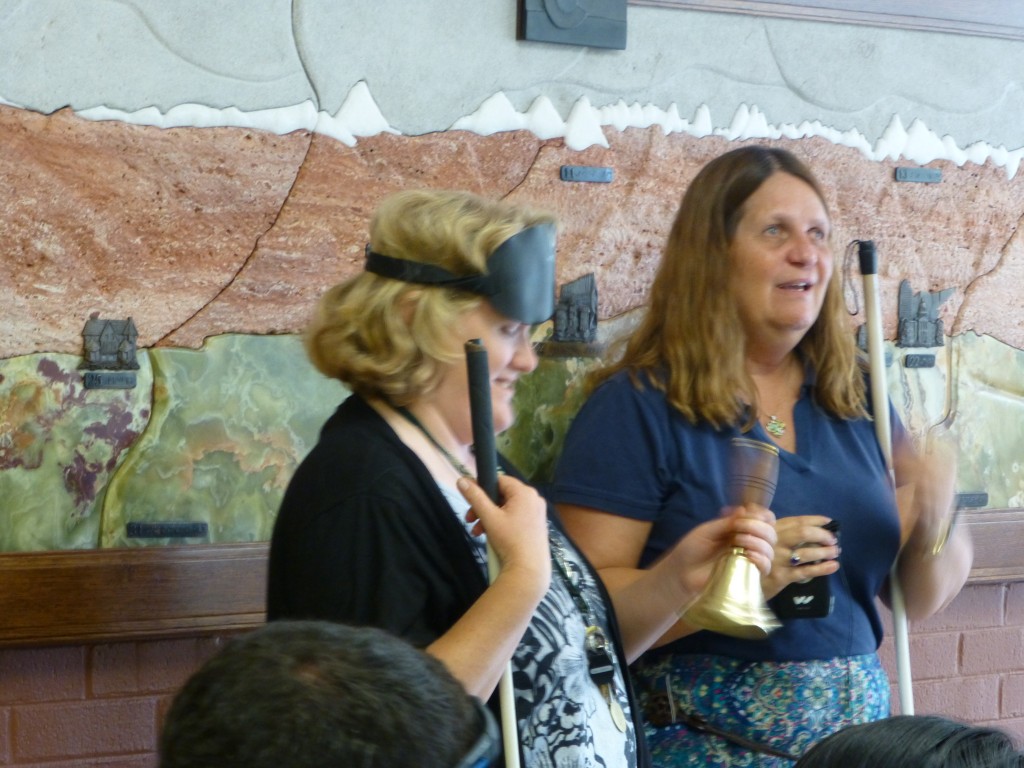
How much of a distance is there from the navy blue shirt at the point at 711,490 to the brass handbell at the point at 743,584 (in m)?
0.23

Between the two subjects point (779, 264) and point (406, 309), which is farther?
point (779, 264)

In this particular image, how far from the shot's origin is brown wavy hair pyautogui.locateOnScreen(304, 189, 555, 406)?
60.5 inches

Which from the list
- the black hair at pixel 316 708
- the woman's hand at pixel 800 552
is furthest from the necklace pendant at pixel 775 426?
the black hair at pixel 316 708

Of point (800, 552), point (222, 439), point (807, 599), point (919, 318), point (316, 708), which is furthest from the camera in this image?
point (919, 318)

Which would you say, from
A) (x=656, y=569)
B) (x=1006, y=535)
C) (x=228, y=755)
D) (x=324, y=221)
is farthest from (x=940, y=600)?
(x=228, y=755)

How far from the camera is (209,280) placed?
2086 mm

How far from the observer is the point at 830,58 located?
8.38 feet

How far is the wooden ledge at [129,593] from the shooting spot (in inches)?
78.2

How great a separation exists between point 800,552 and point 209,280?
103 cm

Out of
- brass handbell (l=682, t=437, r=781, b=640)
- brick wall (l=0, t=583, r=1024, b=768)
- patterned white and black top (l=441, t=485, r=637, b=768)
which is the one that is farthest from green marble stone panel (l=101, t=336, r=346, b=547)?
brass handbell (l=682, t=437, r=781, b=640)

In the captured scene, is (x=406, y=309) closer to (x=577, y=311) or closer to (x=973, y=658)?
(x=577, y=311)

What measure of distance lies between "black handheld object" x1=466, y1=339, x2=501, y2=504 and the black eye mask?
104 mm

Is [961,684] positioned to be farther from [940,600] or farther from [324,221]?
[324,221]

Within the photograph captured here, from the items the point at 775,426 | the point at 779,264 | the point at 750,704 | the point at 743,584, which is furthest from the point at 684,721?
the point at 779,264
